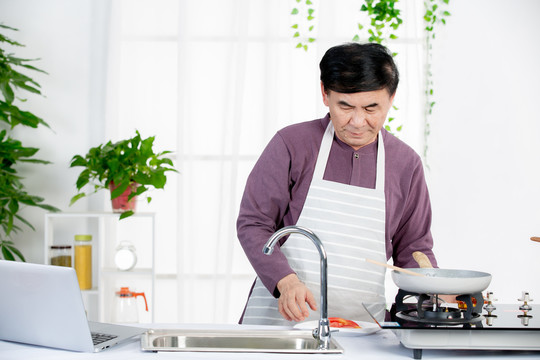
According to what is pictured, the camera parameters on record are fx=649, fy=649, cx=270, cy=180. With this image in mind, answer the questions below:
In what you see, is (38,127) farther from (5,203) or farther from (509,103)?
(509,103)

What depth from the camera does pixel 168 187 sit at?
3.86 metres

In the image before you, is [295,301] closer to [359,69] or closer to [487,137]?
[359,69]

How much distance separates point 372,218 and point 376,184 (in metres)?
0.12

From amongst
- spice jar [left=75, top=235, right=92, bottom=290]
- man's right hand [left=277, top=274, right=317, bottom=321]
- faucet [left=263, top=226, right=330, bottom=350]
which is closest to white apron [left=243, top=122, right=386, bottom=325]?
man's right hand [left=277, top=274, right=317, bottom=321]

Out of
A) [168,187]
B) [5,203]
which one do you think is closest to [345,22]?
[168,187]

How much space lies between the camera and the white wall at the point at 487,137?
384 centimetres

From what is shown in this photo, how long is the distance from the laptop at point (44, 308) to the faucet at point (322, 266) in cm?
47

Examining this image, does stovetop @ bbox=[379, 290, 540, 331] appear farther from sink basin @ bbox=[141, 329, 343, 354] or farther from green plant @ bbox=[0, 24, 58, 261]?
green plant @ bbox=[0, 24, 58, 261]

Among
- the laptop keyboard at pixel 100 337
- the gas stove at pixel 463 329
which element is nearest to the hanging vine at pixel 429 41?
the gas stove at pixel 463 329

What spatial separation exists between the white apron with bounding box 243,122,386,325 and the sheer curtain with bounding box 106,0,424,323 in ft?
5.24

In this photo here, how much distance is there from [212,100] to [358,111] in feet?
6.34

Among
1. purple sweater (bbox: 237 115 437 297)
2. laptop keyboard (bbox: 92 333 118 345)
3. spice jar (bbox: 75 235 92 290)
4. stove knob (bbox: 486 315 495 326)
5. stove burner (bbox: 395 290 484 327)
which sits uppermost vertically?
purple sweater (bbox: 237 115 437 297)

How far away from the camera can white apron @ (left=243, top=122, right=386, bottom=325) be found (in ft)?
7.11

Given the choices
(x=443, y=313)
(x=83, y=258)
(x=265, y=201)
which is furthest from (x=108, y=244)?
(x=443, y=313)
